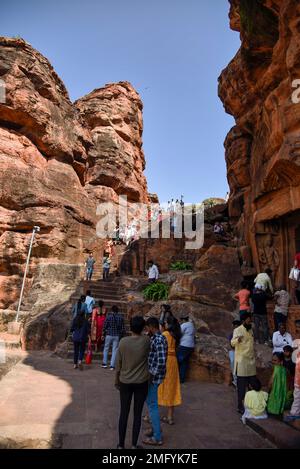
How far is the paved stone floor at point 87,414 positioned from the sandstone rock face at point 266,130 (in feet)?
21.0

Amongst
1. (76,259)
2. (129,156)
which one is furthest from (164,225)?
(129,156)

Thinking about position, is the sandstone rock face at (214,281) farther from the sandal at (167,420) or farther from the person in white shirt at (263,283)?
the sandal at (167,420)

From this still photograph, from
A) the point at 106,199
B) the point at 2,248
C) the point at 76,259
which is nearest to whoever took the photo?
the point at 2,248

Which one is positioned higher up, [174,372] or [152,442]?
[174,372]

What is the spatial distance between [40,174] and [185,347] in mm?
17400

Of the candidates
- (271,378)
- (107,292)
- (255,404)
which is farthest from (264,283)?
(107,292)

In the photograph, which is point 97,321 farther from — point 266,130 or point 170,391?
point 266,130

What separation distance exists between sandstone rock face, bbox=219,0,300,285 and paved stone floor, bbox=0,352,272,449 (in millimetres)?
6415

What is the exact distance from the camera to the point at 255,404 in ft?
17.5

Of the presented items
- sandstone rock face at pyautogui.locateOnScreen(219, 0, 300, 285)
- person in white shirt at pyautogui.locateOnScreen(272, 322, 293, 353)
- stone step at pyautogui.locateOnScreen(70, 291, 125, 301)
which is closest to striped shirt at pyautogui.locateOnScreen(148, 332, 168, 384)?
person in white shirt at pyautogui.locateOnScreen(272, 322, 293, 353)

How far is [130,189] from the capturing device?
34.4 meters

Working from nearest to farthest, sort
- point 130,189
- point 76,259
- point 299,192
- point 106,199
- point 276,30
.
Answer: point 299,192 < point 276,30 < point 76,259 < point 106,199 < point 130,189
